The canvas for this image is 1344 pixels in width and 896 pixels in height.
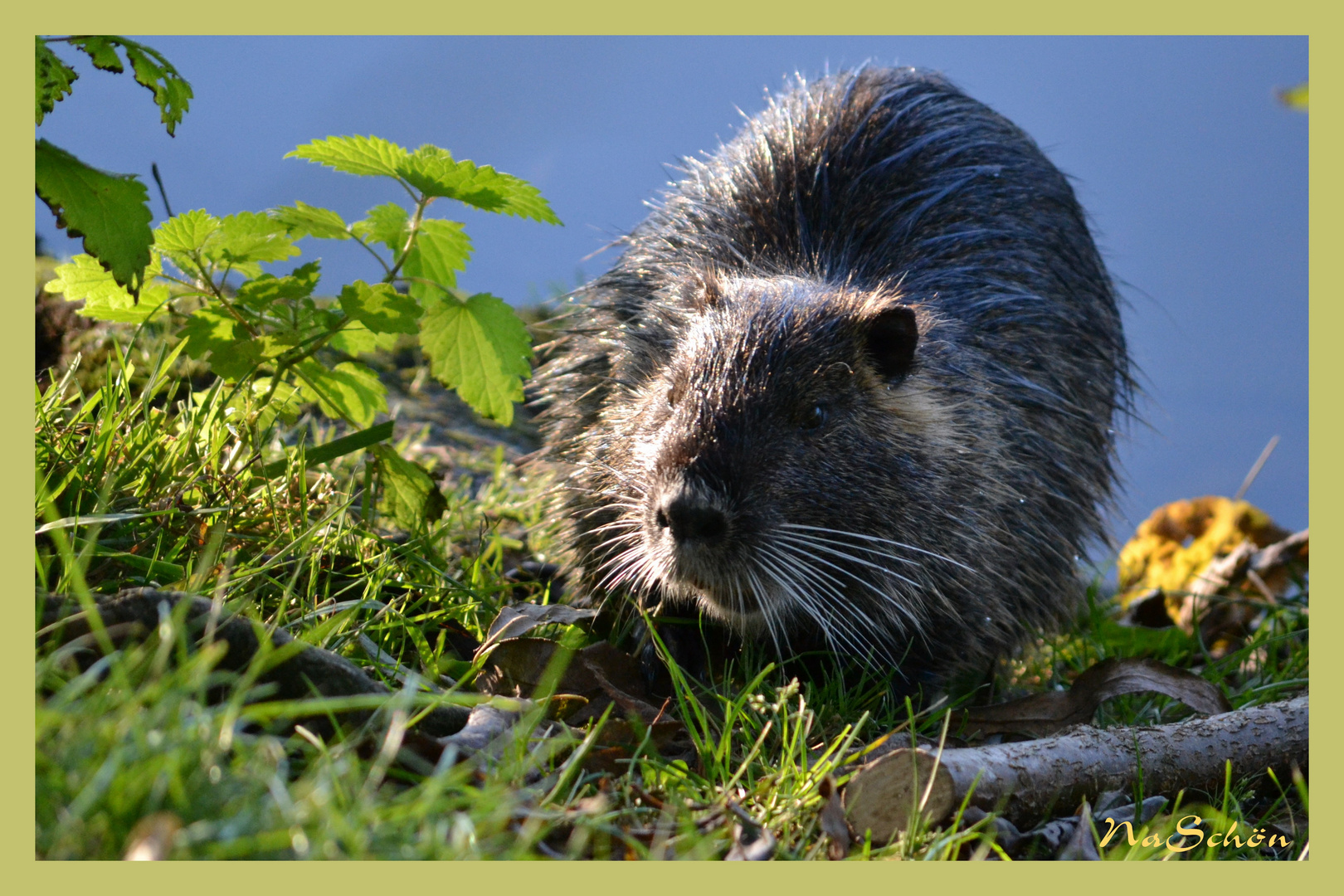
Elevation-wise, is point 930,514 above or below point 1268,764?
above

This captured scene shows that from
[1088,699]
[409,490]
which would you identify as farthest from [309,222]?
[1088,699]

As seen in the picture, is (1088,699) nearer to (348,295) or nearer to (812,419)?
(812,419)

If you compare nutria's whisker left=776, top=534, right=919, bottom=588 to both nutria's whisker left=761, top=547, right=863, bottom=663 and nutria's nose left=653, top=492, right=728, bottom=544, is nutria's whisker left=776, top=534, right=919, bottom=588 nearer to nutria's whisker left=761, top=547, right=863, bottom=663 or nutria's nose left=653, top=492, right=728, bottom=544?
nutria's whisker left=761, top=547, right=863, bottom=663

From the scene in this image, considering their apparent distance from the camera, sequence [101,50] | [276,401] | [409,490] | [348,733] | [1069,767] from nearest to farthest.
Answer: [348,733] < [1069,767] < [101,50] < [276,401] < [409,490]

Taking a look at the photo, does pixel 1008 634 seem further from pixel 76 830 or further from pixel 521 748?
pixel 76 830

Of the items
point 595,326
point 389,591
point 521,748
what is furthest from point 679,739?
point 595,326

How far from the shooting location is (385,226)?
3.36 metres

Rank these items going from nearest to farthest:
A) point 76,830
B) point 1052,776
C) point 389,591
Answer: point 76,830 < point 1052,776 < point 389,591

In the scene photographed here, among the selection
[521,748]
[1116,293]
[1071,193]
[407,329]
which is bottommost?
[521,748]

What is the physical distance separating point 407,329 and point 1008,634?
2244 millimetres

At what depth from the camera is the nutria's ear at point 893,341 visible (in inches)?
127

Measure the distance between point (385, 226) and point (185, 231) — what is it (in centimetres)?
57

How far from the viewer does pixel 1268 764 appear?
2.73 m

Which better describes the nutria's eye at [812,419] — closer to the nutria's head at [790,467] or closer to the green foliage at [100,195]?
the nutria's head at [790,467]
